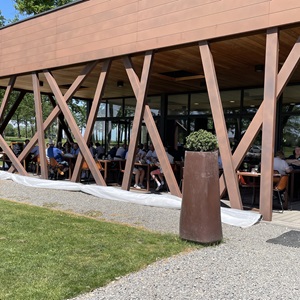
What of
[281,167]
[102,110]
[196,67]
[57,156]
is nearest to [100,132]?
[102,110]

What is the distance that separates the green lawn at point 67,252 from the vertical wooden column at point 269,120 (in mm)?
2131

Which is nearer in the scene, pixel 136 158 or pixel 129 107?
pixel 136 158

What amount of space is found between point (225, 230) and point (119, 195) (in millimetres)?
3299

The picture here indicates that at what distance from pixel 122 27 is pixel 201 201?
17.6 feet

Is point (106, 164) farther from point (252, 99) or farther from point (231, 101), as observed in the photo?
point (252, 99)

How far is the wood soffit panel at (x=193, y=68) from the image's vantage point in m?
8.13

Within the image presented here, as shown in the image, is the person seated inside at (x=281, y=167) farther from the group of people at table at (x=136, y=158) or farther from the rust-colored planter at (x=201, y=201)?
the rust-colored planter at (x=201, y=201)

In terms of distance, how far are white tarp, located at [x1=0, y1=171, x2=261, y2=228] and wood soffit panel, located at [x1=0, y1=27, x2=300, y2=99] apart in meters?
3.18

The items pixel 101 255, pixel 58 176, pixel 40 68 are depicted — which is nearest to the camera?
pixel 101 255

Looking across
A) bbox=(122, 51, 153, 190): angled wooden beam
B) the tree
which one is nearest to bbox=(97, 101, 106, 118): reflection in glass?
bbox=(122, 51, 153, 190): angled wooden beam

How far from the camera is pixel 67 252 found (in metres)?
4.65

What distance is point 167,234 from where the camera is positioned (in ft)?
18.7

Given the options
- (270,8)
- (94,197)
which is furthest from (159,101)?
(270,8)

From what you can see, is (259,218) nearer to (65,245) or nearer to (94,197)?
(65,245)
